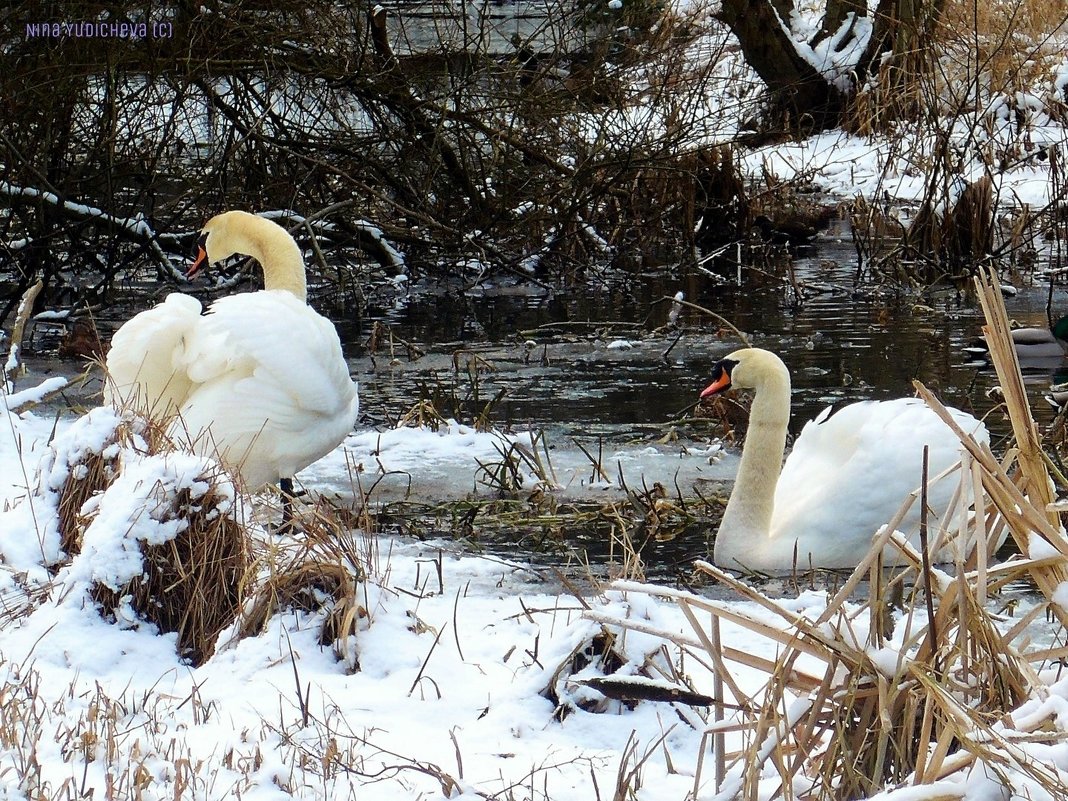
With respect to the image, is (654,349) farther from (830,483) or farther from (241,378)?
(241,378)

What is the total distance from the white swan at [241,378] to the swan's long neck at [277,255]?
107cm

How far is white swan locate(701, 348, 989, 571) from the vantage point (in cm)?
484

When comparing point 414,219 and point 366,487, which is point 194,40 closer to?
point 414,219

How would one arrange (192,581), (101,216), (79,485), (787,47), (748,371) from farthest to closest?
(787,47) → (101,216) → (748,371) → (79,485) → (192,581)

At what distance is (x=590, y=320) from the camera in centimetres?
1023

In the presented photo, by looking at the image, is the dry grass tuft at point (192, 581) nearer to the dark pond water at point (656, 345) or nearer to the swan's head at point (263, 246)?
the swan's head at point (263, 246)

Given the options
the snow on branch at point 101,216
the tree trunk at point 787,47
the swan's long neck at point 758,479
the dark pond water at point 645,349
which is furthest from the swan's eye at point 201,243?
the tree trunk at point 787,47

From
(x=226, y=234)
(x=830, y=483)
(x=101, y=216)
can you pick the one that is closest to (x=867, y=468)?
(x=830, y=483)

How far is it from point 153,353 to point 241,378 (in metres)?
0.31

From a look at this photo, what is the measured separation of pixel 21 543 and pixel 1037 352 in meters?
7.42

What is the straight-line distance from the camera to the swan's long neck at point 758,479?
4906mm

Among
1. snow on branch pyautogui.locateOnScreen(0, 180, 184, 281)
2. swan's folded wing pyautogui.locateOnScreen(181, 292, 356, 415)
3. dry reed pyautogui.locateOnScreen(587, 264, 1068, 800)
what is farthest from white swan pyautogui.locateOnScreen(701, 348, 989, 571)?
snow on branch pyautogui.locateOnScreen(0, 180, 184, 281)

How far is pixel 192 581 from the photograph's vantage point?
12.1 ft

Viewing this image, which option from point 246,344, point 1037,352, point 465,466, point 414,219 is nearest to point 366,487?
point 465,466
